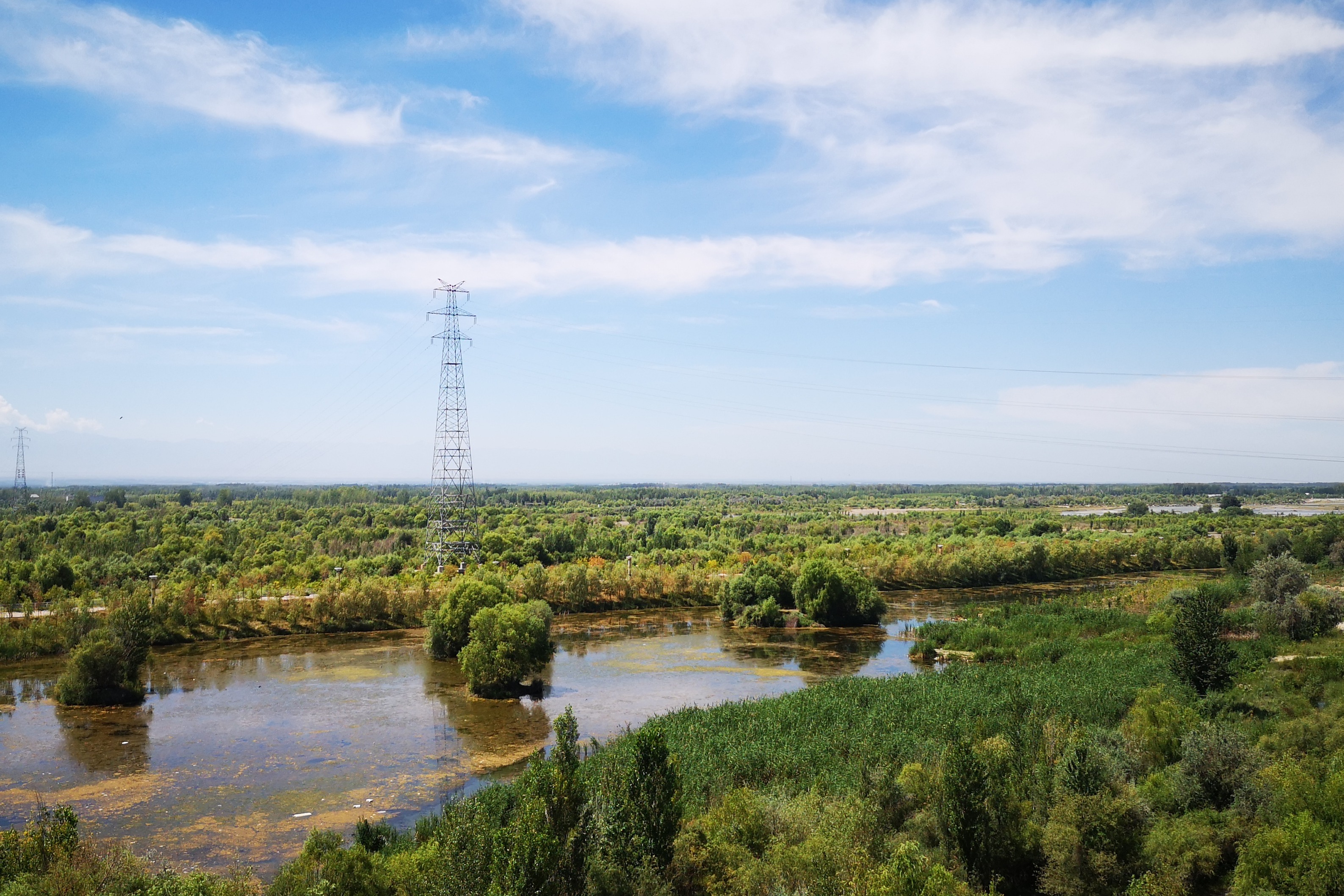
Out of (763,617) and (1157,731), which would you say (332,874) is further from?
(763,617)

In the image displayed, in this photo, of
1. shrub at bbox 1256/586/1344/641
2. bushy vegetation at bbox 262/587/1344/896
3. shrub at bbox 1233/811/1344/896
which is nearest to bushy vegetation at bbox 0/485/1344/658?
shrub at bbox 1256/586/1344/641

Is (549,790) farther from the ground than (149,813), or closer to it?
farther from the ground

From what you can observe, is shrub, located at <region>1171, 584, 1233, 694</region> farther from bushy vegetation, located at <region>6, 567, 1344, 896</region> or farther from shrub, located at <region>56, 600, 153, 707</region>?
shrub, located at <region>56, 600, 153, 707</region>

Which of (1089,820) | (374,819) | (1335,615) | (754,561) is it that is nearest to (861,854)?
(1089,820)

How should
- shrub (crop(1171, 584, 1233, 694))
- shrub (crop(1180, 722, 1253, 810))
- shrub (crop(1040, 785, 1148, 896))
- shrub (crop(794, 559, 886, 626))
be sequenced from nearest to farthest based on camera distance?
shrub (crop(1040, 785, 1148, 896)) → shrub (crop(1180, 722, 1253, 810)) → shrub (crop(1171, 584, 1233, 694)) → shrub (crop(794, 559, 886, 626))

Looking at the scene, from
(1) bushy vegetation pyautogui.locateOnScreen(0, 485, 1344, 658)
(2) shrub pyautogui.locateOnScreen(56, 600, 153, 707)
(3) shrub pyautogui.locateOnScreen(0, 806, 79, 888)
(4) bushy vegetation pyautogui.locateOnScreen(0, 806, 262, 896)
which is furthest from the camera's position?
(1) bushy vegetation pyautogui.locateOnScreen(0, 485, 1344, 658)

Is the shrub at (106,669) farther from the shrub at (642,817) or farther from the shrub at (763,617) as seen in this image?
the shrub at (763,617)

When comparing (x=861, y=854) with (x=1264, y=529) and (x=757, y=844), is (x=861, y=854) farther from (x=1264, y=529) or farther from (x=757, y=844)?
(x=1264, y=529)
